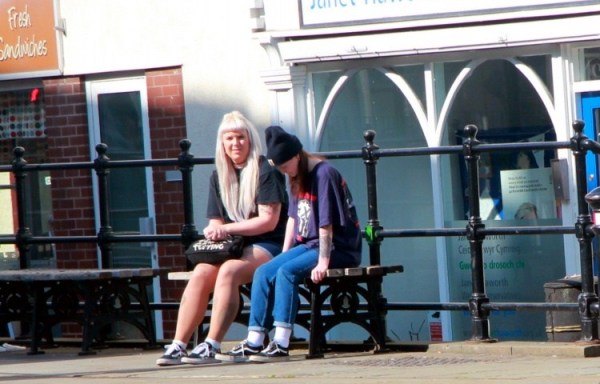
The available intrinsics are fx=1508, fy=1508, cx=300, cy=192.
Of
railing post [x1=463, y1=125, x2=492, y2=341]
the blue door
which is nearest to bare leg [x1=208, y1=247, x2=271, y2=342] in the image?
railing post [x1=463, y1=125, x2=492, y2=341]

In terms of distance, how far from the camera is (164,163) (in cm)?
976

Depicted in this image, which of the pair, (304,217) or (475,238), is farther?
(475,238)

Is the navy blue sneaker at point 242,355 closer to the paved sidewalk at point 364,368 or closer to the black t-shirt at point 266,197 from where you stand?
the paved sidewalk at point 364,368

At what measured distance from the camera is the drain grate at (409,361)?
830 cm

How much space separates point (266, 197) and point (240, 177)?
24 cm

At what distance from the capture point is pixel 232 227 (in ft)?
29.1

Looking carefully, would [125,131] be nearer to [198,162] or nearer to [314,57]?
[314,57]

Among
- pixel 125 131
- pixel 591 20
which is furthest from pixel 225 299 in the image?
pixel 125 131

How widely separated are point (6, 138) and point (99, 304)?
207 inches

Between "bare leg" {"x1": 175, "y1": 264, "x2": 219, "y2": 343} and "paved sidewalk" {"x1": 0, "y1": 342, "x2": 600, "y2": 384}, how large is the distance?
0.98 ft

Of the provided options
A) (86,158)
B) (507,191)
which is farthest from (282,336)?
(86,158)

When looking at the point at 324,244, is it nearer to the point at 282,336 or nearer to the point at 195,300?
the point at 282,336

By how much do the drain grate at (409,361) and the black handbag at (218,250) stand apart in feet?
2.87

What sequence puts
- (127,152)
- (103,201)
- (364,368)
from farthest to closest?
(127,152) < (103,201) < (364,368)
